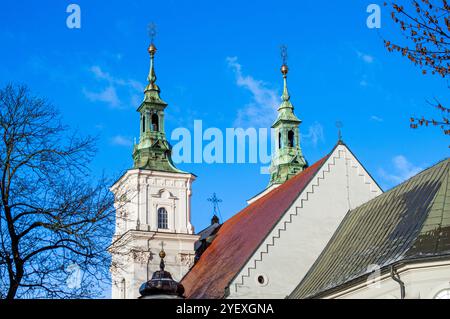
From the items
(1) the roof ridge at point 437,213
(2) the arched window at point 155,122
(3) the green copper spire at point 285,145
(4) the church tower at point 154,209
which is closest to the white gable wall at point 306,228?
(1) the roof ridge at point 437,213

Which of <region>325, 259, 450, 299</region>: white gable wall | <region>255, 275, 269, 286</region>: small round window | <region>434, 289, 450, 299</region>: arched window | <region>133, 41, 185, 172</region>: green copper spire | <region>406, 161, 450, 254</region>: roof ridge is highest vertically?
<region>133, 41, 185, 172</region>: green copper spire

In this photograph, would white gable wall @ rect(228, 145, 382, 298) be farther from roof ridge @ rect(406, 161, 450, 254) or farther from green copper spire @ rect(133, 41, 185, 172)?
green copper spire @ rect(133, 41, 185, 172)

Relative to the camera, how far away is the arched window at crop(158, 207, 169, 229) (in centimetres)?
4225

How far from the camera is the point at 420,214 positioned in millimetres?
25875

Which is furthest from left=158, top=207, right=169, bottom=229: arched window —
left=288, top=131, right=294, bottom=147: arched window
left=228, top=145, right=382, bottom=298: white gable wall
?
left=228, top=145, right=382, bottom=298: white gable wall

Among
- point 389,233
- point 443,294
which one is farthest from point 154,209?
point 443,294

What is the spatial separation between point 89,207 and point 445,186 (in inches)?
510

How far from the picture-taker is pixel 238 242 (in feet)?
117

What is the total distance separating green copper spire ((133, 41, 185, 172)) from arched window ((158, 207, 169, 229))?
2.17 metres

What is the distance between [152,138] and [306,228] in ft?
47.2

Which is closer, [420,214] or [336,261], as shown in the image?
[420,214]

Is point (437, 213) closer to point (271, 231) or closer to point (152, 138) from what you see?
point (271, 231)
